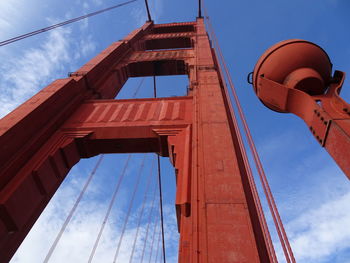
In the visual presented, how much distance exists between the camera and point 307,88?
12.4 ft

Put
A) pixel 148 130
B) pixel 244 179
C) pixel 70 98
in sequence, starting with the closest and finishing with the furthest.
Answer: pixel 244 179, pixel 148 130, pixel 70 98

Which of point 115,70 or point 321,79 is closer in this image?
point 321,79

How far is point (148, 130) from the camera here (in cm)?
591

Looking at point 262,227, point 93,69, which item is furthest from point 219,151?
point 93,69

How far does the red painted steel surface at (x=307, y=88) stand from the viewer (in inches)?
123

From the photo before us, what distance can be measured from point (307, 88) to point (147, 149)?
3.96m

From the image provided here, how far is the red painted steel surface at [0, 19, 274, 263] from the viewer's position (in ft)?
Result: 10.2

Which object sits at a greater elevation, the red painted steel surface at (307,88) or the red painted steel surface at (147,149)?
the red painted steel surface at (307,88)

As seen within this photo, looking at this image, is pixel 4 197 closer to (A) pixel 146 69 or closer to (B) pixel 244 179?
(B) pixel 244 179

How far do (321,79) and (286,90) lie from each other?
0.55 meters

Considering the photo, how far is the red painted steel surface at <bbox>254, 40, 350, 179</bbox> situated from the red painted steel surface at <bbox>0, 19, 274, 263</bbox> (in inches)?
48.9

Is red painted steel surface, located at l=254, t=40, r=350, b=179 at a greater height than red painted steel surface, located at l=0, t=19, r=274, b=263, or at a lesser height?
greater

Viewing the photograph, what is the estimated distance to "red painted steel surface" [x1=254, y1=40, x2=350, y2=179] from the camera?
10.2 ft

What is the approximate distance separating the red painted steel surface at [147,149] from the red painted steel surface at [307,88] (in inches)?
48.9
